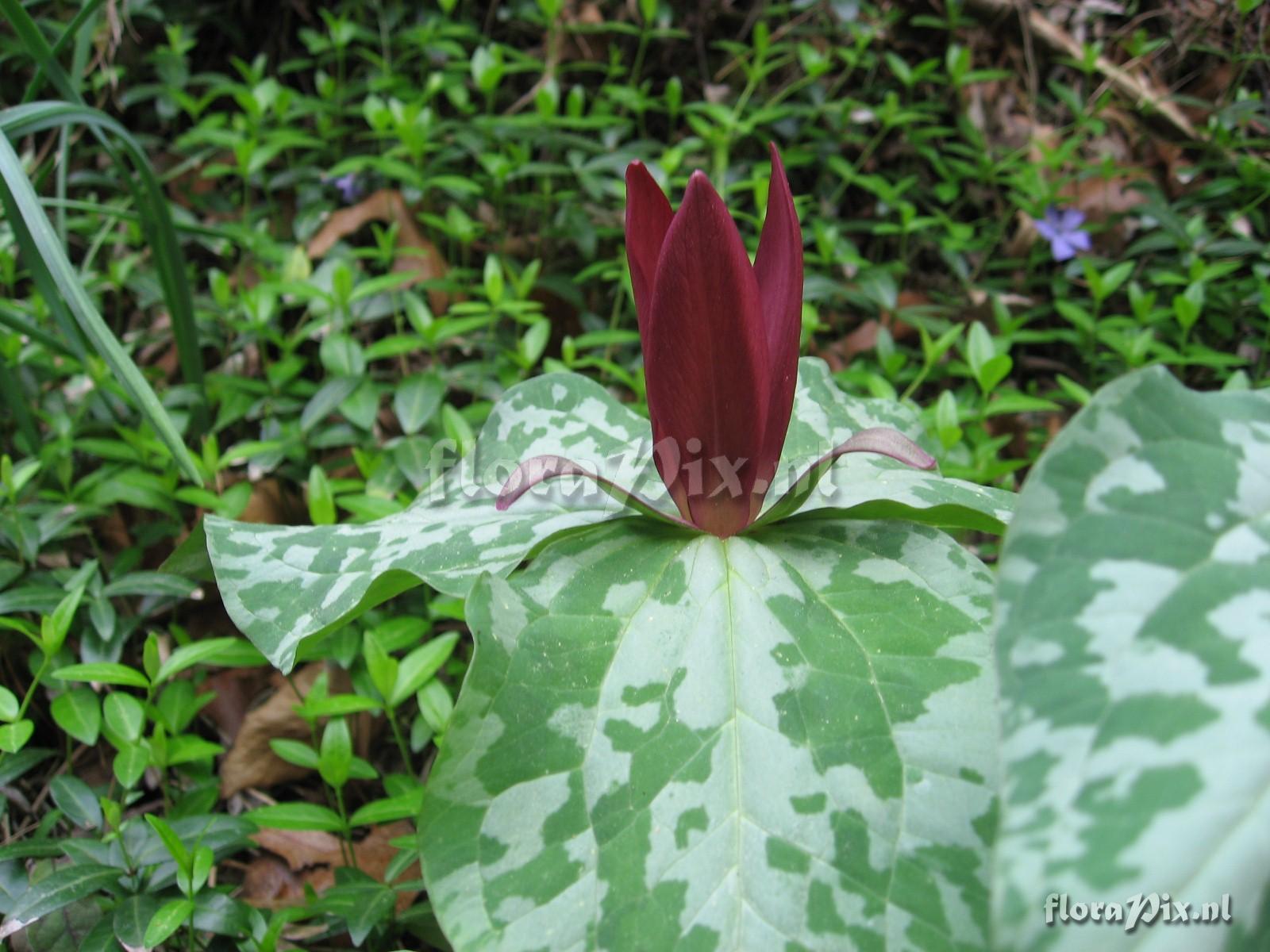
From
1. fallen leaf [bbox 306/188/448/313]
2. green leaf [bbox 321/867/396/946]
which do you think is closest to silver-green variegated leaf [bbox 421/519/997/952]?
green leaf [bbox 321/867/396/946]

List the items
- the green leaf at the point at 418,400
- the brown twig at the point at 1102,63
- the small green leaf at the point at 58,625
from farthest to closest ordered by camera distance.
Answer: the brown twig at the point at 1102,63 < the green leaf at the point at 418,400 < the small green leaf at the point at 58,625

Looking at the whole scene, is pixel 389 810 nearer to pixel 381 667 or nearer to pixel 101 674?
pixel 381 667

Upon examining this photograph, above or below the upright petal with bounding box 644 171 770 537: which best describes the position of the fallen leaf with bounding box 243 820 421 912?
below

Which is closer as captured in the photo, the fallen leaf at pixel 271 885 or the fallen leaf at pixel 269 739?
the fallen leaf at pixel 271 885

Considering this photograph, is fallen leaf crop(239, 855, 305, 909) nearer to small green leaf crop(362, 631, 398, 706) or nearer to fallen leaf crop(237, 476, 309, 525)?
small green leaf crop(362, 631, 398, 706)

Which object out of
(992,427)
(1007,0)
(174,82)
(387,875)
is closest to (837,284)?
(992,427)

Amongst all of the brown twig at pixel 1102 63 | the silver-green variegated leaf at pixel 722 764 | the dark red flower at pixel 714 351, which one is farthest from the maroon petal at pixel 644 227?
the brown twig at pixel 1102 63

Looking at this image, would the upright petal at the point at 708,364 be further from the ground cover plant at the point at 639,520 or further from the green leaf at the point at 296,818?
the green leaf at the point at 296,818
